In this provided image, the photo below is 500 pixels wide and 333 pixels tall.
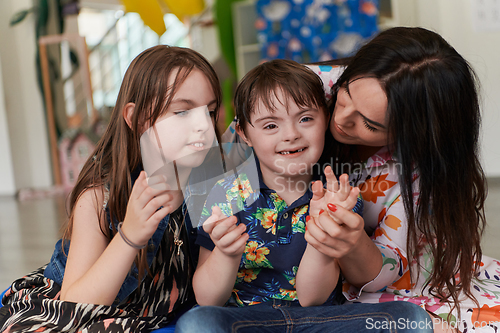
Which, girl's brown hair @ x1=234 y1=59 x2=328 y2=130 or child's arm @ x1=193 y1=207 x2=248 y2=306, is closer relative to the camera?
child's arm @ x1=193 y1=207 x2=248 y2=306

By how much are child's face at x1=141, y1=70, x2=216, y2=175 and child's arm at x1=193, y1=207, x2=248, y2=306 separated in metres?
0.11

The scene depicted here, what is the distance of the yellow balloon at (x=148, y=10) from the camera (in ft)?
9.80

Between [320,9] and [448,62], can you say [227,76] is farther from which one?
[448,62]

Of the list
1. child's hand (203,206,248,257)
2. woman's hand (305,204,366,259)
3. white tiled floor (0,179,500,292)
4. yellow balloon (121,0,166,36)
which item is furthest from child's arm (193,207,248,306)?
yellow balloon (121,0,166,36)

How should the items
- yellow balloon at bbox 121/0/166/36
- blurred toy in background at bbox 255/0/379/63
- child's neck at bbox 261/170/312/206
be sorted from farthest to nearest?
yellow balloon at bbox 121/0/166/36
blurred toy in background at bbox 255/0/379/63
child's neck at bbox 261/170/312/206

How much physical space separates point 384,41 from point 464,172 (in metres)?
0.28

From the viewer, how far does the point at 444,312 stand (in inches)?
31.3

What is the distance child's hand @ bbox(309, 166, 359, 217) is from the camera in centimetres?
63

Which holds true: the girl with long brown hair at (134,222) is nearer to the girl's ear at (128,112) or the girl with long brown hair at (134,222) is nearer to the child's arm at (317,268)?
the girl's ear at (128,112)

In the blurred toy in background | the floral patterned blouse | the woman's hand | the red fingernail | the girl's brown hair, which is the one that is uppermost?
the blurred toy in background

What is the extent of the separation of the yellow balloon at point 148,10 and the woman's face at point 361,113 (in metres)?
2.50

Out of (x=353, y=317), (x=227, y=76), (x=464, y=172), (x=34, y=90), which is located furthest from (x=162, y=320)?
(x=34, y=90)

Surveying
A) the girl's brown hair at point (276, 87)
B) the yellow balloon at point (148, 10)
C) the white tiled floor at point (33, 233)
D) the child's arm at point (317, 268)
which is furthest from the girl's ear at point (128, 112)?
the yellow balloon at point (148, 10)

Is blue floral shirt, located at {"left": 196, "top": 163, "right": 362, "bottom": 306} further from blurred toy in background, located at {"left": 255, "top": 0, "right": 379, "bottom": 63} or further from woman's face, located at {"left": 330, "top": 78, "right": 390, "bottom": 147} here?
blurred toy in background, located at {"left": 255, "top": 0, "right": 379, "bottom": 63}
